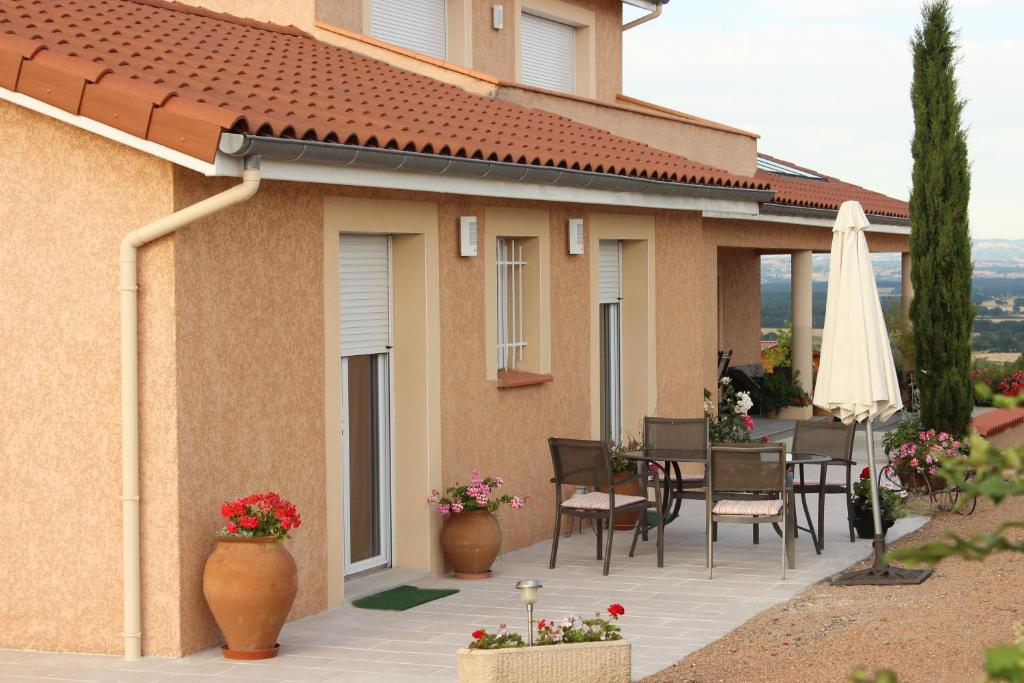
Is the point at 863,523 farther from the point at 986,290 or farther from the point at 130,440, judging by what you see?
the point at 986,290

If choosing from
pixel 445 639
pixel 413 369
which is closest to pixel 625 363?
pixel 413 369

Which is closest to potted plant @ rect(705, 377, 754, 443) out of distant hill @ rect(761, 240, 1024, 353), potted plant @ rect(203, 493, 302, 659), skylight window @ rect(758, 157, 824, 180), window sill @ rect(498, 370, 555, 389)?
window sill @ rect(498, 370, 555, 389)

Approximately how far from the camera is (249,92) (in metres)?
8.69

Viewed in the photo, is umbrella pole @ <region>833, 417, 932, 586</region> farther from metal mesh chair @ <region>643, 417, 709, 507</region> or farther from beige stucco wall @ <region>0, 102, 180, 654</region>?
beige stucco wall @ <region>0, 102, 180, 654</region>

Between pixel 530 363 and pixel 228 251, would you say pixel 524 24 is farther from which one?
pixel 228 251

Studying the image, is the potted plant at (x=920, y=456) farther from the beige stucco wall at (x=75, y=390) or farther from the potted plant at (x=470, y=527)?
→ the beige stucco wall at (x=75, y=390)

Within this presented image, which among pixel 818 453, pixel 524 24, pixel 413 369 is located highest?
pixel 524 24

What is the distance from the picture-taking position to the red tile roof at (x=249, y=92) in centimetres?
735

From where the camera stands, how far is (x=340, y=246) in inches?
377

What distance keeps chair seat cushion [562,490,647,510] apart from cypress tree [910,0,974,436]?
499cm

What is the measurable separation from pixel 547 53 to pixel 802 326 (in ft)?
24.1

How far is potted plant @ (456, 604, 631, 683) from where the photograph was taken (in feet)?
21.8

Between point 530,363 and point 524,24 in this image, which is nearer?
point 530,363

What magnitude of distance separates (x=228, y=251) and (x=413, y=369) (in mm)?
2409
